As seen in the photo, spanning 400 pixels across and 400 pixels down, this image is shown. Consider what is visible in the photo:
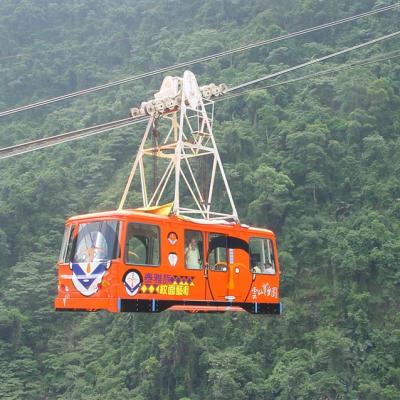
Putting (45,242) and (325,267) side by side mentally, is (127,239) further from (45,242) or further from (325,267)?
(45,242)

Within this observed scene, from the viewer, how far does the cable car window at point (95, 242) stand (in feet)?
30.0

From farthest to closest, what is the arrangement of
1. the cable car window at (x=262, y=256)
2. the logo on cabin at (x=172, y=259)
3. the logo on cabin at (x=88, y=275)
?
the cable car window at (x=262, y=256) → the logo on cabin at (x=172, y=259) → the logo on cabin at (x=88, y=275)

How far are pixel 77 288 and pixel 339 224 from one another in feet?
59.6

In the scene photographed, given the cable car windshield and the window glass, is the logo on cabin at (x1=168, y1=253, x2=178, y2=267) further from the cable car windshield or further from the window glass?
the window glass

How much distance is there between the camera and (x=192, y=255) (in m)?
9.95

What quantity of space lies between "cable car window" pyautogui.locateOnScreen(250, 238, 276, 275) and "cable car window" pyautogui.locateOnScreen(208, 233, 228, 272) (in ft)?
1.83

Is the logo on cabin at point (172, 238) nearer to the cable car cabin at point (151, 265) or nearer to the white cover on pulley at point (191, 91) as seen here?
the cable car cabin at point (151, 265)

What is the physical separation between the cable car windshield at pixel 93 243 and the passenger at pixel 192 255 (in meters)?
1.13

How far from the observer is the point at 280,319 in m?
24.8

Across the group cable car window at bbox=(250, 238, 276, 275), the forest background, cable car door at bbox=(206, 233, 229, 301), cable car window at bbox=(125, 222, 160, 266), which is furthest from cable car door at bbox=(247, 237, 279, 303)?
the forest background

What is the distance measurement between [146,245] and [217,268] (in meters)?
1.23

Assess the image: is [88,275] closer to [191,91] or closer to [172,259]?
[172,259]

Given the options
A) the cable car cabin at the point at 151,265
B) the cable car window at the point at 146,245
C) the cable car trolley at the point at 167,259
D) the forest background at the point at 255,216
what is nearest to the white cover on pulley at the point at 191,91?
the cable car trolley at the point at 167,259

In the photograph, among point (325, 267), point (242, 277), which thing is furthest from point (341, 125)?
point (242, 277)
